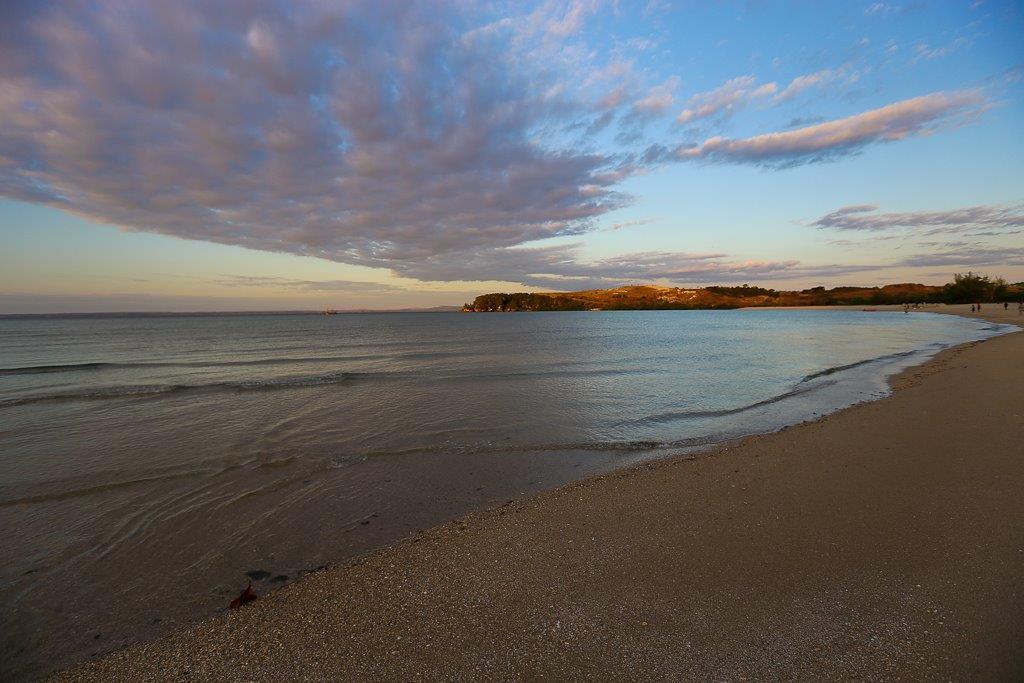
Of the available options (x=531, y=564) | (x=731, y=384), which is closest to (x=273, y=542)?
(x=531, y=564)

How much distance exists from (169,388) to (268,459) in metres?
13.7

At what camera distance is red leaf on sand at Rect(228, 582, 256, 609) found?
4428 millimetres

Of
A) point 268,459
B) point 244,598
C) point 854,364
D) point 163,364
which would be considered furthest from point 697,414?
point 163,364

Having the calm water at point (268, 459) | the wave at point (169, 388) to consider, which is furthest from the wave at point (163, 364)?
the wave at point (169, 388)

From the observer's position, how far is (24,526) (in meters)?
6.66

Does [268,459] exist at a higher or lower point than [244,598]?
lower

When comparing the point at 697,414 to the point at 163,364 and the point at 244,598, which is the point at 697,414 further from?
the point at 163,364

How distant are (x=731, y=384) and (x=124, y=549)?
18.7 meters

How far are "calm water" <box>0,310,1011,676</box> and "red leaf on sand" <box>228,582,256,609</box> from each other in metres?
0.22

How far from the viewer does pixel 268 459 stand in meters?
9.66

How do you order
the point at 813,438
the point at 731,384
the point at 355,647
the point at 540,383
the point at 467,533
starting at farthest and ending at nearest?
the point at 540,383
the point at 731,384
the point at 813,438
the point at 467,533
the point at 355,647

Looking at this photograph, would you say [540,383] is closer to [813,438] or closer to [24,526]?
[813,438]

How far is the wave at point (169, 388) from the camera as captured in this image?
17328mm

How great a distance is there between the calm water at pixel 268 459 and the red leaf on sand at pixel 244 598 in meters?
0.22
